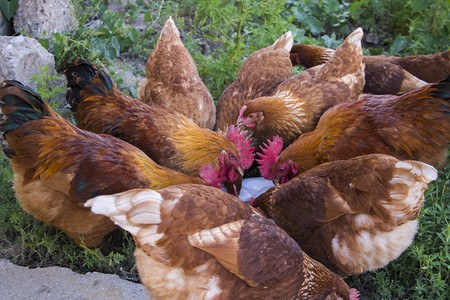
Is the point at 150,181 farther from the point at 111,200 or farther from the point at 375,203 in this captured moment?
the point at 375,203

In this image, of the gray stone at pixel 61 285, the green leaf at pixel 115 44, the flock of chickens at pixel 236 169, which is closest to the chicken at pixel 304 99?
the flock of chickens at pixel 236 169

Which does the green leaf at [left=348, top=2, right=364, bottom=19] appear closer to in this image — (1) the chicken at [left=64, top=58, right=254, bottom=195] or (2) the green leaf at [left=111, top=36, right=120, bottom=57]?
(2) the green leaf at [left=111, top=36, right=120, bottom=57]

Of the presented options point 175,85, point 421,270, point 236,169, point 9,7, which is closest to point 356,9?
point 175,85

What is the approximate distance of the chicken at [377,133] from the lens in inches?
100.0

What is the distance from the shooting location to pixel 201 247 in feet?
5.73

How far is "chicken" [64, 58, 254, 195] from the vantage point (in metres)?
2.69

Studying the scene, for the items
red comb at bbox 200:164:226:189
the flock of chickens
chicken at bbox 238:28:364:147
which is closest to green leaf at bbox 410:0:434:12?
the flock of chickens

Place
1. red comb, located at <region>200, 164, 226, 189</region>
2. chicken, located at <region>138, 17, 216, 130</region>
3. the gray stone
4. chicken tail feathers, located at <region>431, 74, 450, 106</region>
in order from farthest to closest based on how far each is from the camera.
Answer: chicken, located at <region>138, 17, 216, 130</region> < red comb, located at <region>200, 164, 226, 189</region> < chicken tail feathers, located at <region>431, 74, 450, 106</region> < the gray stone

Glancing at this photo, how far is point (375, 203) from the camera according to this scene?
6.79 ft

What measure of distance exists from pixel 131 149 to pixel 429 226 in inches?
76.6

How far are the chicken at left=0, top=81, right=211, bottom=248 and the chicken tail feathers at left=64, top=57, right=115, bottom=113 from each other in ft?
1.47

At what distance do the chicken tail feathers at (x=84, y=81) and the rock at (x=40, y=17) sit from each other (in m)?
1.57

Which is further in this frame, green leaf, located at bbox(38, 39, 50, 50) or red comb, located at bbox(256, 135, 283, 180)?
green leaf, located at bbox(38, 39, 50, 50)

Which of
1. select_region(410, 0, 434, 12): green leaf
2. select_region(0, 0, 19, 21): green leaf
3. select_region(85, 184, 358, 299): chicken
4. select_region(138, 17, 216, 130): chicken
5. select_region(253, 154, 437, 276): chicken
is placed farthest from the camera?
select_region(410, 0, 434, 12): green leaf
